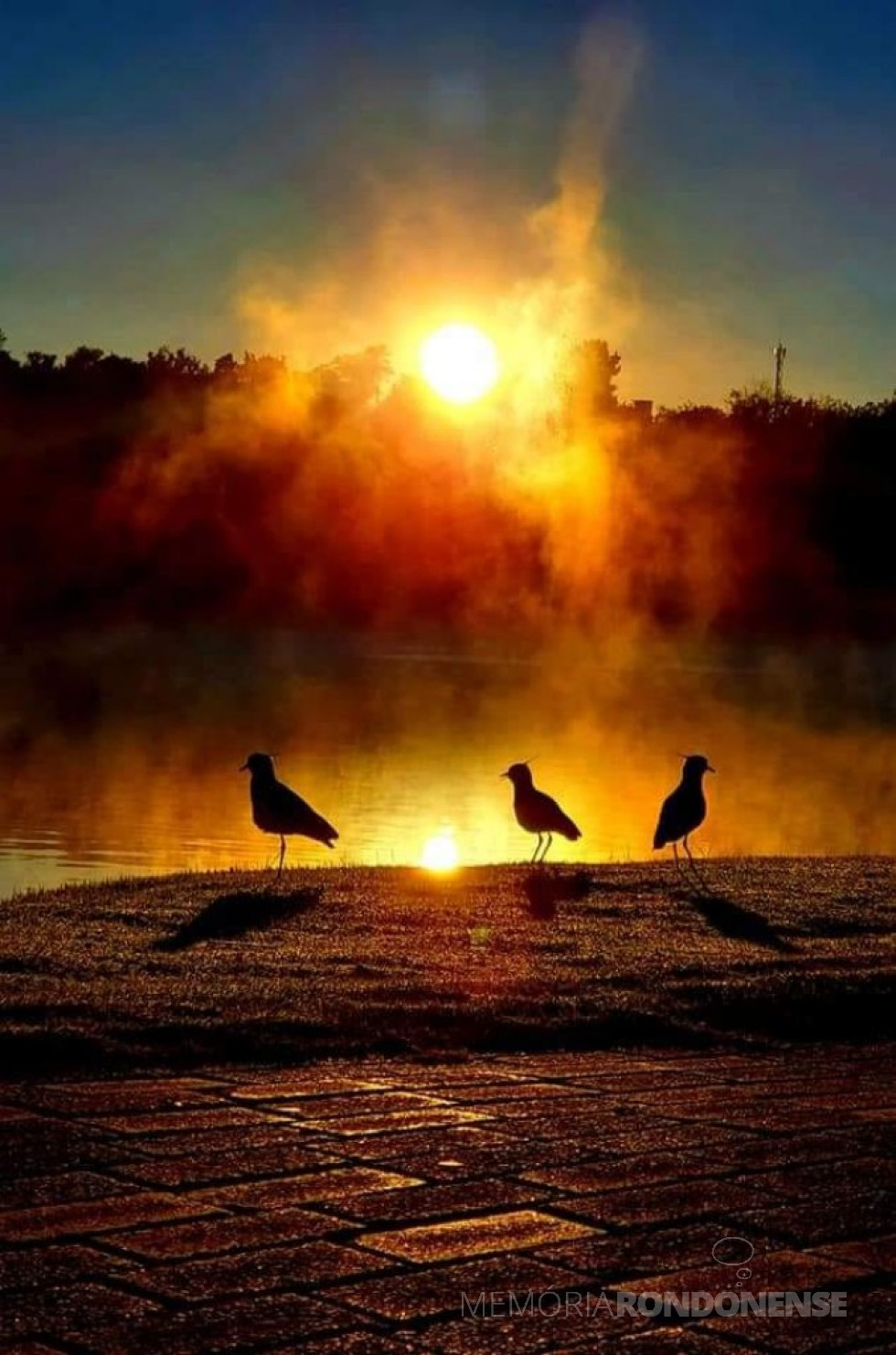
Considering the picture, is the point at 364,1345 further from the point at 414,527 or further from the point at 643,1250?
the point at 414,527

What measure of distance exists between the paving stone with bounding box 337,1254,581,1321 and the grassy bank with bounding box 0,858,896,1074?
208 cm

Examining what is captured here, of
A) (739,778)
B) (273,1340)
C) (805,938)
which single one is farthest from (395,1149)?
(739,778)

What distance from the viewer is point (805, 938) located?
9945mm

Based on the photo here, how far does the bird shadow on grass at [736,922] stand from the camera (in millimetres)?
9672

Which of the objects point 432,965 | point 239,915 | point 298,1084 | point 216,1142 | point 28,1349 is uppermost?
point 239,915

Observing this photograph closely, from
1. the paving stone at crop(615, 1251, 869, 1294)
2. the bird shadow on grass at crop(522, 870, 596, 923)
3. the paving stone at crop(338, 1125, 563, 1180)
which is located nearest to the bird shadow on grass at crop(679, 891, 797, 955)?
the bird shadow on grass at crop(522, 870, 596, 923)

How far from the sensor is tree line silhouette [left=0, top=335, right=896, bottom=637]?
50.9m

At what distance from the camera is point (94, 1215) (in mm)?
4391

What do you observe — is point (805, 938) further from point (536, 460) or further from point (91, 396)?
point (91, 396)

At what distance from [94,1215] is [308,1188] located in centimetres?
47

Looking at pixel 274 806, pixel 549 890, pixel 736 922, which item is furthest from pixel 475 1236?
pixel 274 806

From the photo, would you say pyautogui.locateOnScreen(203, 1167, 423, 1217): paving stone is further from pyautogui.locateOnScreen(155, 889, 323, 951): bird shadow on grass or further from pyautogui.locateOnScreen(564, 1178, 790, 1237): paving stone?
pyautogui.locateOnScreen(155, 889, 323, 951): bird shadow on grass

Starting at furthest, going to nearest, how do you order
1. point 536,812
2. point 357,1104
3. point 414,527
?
point 414,527
point 536,812
point 357,1104

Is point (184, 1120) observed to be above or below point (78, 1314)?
above
